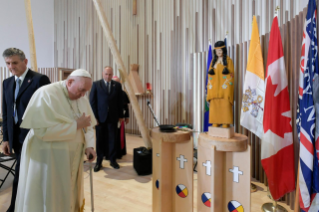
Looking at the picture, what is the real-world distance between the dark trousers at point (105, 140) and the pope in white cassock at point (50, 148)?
1.88 m

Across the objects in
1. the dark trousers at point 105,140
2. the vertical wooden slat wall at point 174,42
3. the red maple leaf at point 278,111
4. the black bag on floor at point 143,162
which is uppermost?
the vertical wooden slat wall at point 174,42

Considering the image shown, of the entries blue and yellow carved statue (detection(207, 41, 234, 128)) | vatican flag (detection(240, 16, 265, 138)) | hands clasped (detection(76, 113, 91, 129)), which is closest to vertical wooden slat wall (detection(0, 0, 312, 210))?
vatican flag (detection(240, 16, 265, 138))

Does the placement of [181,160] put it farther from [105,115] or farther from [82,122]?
[105,115]

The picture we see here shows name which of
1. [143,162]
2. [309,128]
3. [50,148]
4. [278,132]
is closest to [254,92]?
[278,132]

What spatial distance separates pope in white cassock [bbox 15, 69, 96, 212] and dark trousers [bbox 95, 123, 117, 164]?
6.16ft

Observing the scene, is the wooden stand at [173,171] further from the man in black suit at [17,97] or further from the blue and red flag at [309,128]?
the man in black suit at [17,97]

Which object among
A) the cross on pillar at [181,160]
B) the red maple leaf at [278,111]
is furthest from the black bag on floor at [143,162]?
the red maple leaf at [278,111]

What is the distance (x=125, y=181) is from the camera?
120 inches

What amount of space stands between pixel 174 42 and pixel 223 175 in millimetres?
4548

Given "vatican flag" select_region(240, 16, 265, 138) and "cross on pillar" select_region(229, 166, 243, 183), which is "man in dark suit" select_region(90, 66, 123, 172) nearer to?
"vatican flag" select_region(240, 16, 265, 138)

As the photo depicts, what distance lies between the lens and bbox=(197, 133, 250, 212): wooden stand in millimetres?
1684

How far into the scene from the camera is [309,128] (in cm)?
176

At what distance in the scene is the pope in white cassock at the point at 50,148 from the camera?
1.45 m

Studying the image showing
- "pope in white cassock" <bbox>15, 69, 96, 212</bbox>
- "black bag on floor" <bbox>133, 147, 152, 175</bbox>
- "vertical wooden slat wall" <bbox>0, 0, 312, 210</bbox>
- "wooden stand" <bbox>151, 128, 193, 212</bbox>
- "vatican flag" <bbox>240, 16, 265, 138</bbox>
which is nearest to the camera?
"pope in white cassock" <bbox>15, 69, 96, 212</bbox>
